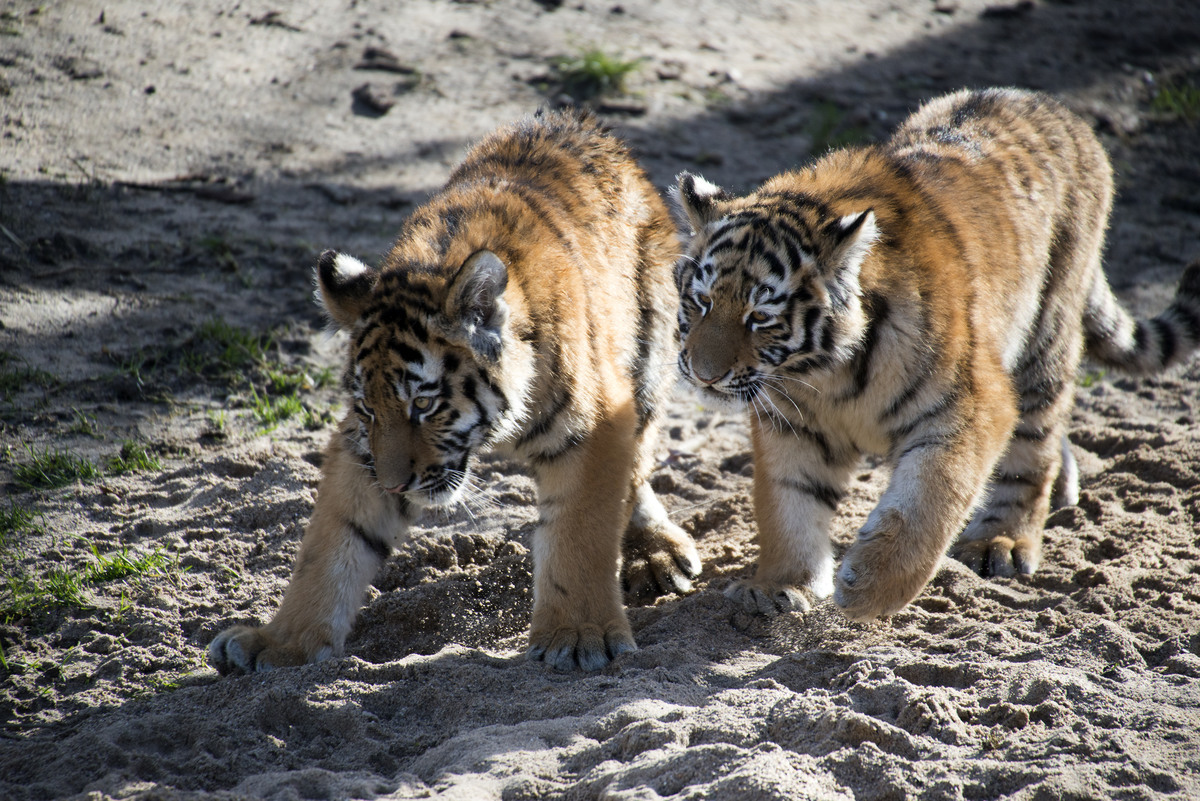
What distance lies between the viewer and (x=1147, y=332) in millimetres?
4219

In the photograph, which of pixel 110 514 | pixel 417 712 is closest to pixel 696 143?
pixel 110 514

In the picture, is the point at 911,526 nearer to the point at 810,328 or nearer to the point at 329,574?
the point at 810,328

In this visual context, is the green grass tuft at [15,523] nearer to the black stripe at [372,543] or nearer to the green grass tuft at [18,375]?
the green grass tuft at [18,375]

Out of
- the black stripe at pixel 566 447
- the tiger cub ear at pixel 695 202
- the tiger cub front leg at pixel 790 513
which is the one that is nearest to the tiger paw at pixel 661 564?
the tiger cub front leg at pixel 790 513

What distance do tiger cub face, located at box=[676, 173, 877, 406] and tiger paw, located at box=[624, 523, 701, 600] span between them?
804mm

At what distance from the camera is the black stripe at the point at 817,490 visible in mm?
3375

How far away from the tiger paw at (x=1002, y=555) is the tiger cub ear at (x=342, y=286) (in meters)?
2.45

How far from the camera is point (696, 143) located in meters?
6.90

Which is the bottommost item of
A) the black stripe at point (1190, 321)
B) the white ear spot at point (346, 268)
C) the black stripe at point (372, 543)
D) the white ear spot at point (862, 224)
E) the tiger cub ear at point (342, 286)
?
the black stripe at point (372, 543)

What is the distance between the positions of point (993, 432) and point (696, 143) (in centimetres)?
426

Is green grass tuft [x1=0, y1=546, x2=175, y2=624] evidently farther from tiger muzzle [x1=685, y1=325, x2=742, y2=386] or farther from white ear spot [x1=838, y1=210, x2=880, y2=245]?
white ear spot [x1=838, y1=210, x2=880, y2=245]

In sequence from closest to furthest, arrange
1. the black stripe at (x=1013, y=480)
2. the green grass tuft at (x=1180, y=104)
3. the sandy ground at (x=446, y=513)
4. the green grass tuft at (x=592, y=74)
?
1. the sandy ground at (x=446, y=513)
2. the black stripe at (x=1013, y=480)
3. the green grass tuft at (x=592, y=74)
4. the green grass tuft at (x=1180, y=104)

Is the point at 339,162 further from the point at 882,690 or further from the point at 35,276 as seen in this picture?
the point at 882,690

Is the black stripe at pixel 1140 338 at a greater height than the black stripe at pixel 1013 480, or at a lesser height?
greater
